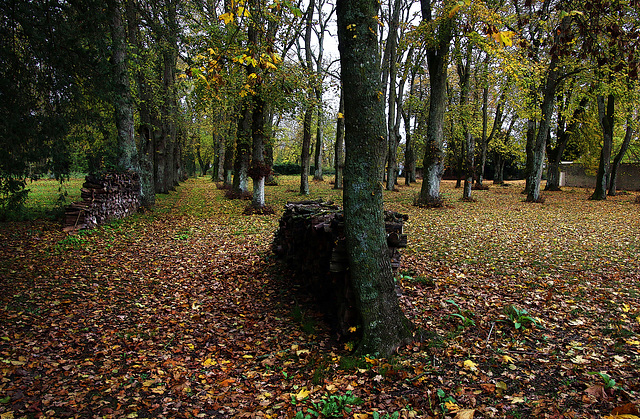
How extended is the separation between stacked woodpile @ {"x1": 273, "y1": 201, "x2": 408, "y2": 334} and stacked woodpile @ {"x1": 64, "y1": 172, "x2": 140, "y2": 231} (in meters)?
6.11

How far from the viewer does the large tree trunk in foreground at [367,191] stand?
150 inches

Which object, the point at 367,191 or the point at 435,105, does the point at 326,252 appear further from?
the point at 435,105

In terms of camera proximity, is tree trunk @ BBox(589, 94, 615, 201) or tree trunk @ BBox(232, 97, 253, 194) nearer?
tree trunk @ BBox(232, 97, 253, 194)

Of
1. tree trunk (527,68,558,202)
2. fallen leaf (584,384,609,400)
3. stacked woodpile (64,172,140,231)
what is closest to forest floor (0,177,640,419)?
fallen leaf (584,384,609,400)

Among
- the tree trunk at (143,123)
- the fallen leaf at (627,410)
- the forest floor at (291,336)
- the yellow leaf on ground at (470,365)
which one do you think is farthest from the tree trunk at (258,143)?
the fallen leaf at (627,410)

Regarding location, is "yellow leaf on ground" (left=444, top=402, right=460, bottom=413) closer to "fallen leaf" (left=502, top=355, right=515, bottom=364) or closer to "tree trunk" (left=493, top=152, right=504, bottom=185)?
"fallen leaf" (left=502, top=355, right=515, bottom=364)

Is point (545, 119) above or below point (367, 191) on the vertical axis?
above

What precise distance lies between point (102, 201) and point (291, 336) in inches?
330

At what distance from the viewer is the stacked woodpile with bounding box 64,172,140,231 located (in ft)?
30.5

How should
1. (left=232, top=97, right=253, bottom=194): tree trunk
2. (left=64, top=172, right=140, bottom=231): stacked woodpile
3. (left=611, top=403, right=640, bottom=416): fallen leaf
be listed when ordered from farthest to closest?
(left=232, top=97, right=253, bottom=194): tree trunk → (left=64, top=172, right=140, bottom=231): stacked woodpile → (left=611, top=403, right=640, bottom=416): fallen leaf

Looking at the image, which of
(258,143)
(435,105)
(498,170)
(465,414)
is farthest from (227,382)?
(498,170)

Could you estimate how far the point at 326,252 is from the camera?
497 cm

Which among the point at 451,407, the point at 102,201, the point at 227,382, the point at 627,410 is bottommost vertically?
the point at 227,382

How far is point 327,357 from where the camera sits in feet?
13.0
